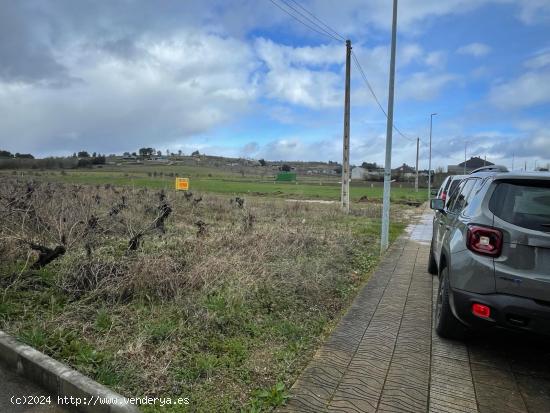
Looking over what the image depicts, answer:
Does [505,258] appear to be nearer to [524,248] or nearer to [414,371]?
[524,248]

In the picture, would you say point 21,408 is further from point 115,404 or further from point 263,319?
point 263,319

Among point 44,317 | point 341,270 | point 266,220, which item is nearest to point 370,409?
point 44,317

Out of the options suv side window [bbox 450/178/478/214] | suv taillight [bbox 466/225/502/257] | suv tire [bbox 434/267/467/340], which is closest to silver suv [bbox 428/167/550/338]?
suv taillight [bbox 466/225/502/257]

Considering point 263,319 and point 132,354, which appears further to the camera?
point 263,319

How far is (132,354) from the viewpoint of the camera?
3.74m

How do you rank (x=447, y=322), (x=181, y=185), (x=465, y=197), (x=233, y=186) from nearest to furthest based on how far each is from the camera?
(x=447, y=322)
(x=465, y=197)
(x=181, y=185)
(x=233, y=186)

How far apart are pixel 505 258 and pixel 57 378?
375 centimetres

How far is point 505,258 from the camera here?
11.2 ft

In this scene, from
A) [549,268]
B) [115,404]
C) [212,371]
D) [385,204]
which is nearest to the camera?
[115,404]

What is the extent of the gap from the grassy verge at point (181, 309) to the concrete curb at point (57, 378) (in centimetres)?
22

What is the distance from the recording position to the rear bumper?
3.26m

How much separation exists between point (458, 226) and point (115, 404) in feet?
11.7

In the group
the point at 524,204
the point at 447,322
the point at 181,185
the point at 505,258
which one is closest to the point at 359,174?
the point at 181,185

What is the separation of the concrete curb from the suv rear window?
3360 millimetres
